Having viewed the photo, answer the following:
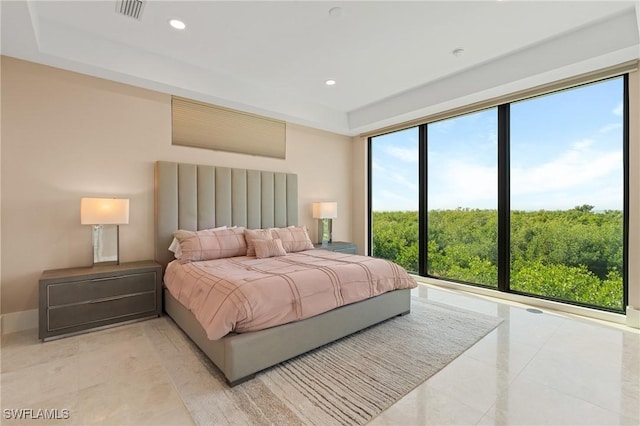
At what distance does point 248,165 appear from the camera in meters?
4.34

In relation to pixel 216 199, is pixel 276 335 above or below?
below

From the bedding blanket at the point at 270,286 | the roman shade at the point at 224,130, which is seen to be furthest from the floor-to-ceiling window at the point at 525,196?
the roman shade at the point at 224,130

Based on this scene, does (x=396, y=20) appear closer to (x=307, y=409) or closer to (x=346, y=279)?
(x=346, y=279)

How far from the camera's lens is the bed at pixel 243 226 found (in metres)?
2.03

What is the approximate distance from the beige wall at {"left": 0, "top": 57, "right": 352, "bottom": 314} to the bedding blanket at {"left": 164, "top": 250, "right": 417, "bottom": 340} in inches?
42.2

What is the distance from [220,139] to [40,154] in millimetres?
1878

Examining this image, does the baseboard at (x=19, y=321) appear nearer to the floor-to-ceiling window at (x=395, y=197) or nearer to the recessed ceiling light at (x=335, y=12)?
the recessed ceiling light at (x=335, y=12)

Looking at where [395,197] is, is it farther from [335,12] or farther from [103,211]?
[103,211]

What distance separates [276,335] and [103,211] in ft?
7.34

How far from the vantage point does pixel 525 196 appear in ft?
12.1

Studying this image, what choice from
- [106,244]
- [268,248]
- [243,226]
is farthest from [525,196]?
[106,244]

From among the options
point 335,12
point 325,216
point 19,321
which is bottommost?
point 19,321

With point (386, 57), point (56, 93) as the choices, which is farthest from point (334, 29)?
point (56, 93)

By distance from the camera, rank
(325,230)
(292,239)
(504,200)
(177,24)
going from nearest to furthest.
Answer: (177,24)
(504,200)
(292,239)
(325,230)
